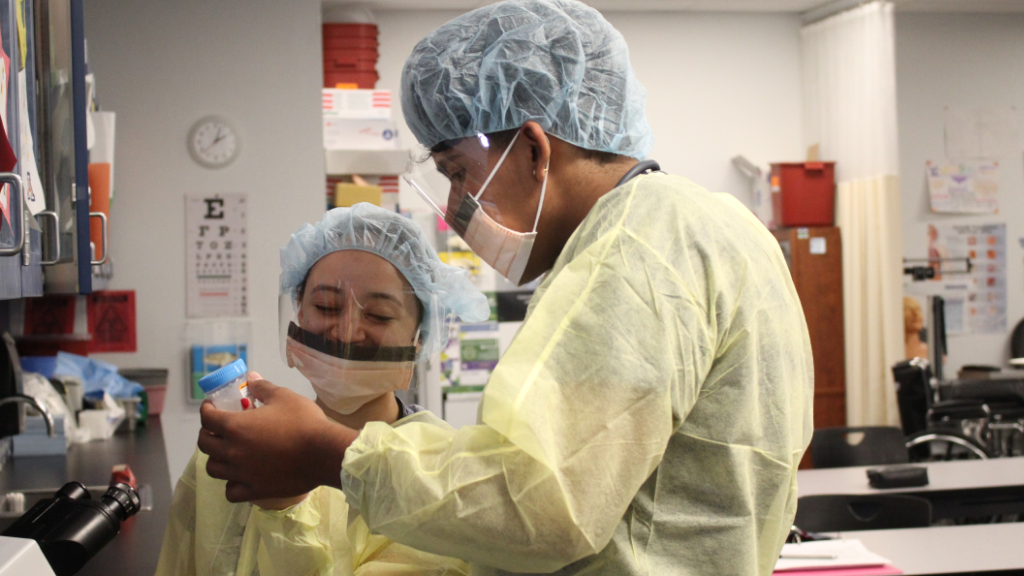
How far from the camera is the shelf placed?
4.12m

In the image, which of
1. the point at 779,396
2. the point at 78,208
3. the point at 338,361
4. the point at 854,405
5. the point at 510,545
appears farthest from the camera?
the point at 854,405

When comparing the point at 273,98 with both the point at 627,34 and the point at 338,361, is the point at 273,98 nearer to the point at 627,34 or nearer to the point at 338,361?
the point at 627,34

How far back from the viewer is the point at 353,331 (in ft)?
3.34

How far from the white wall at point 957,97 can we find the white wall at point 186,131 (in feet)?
14.5

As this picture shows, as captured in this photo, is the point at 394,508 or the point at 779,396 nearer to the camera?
the point at 394,508

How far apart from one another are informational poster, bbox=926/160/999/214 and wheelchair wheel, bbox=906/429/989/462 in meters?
2.09

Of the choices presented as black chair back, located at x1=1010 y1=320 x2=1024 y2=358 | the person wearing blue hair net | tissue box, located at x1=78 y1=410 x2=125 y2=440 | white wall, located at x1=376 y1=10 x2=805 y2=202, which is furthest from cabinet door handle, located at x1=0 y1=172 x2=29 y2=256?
black chair back, located at x1=1010 y1=320 x2=1024 y2=358

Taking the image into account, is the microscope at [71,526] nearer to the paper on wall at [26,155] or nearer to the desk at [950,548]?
the paper on wall at [26,155]

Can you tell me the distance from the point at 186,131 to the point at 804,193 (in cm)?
382

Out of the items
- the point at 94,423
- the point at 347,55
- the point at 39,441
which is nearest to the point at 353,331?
the point at 39,441

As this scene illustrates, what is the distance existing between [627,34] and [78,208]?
474 cm

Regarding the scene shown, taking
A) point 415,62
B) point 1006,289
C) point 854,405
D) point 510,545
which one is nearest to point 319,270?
point 415,62

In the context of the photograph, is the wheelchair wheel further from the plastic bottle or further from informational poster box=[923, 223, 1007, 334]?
the plastic bottle

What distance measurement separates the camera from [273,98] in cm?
391
